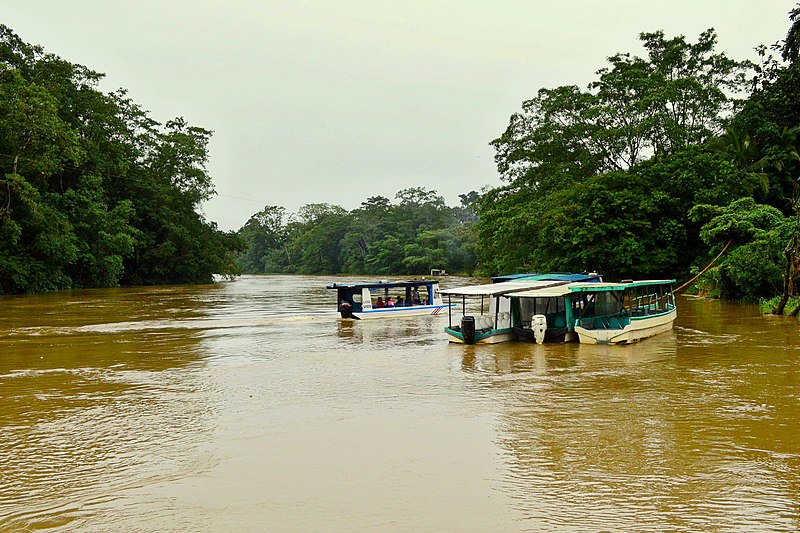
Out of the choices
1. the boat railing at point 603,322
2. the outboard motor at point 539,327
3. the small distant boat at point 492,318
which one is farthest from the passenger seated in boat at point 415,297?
the boat railing at point 603,322

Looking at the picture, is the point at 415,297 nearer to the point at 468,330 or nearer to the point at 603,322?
the point at 468,330

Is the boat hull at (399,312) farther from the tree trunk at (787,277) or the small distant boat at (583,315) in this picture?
the tree trunk at (787,277)

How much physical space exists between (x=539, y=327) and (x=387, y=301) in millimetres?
10022

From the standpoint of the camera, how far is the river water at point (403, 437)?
267 inches

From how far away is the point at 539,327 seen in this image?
1912cm

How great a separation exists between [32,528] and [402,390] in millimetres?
7387

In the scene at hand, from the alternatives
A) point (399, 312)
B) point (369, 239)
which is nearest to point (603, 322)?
point (399, 312)

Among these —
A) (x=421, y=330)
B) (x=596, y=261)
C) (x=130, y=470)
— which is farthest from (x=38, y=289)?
(x=130, y=470)

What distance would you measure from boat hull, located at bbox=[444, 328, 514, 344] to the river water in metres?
0.68

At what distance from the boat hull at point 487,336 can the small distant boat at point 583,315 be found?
10.6 inches

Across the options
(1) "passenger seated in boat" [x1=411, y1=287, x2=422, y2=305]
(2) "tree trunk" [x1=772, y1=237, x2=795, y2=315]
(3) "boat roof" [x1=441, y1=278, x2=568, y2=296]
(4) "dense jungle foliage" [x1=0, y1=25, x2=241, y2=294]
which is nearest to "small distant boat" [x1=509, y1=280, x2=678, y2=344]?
(3) "boat roof" [x1=441, y1=278, x2=568, y2=296]

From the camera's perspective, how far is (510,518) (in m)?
6.60

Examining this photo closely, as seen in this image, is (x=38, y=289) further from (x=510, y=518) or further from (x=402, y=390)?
(x=510, y=518)

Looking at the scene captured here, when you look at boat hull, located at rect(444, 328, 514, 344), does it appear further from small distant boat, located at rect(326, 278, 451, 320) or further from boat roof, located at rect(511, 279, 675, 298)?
small distant boat, located at rect(326, 278, 451, 320)
